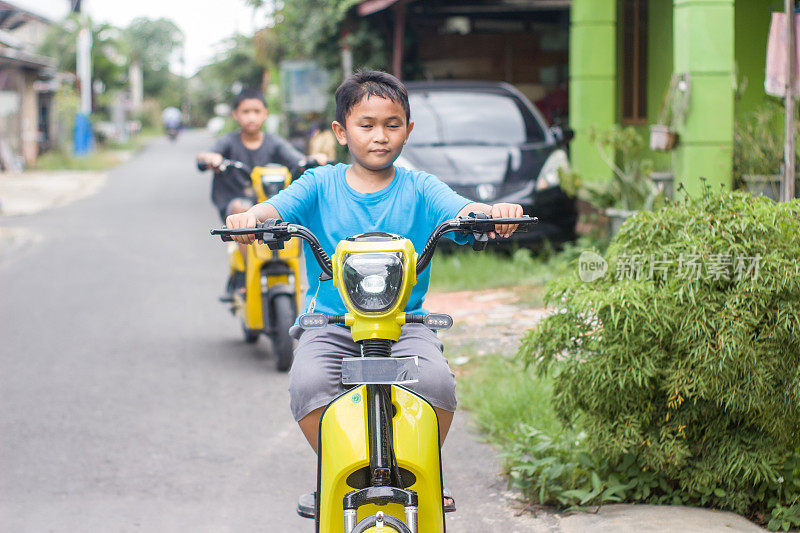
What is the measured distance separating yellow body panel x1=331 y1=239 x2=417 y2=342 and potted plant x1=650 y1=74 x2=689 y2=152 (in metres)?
5.85

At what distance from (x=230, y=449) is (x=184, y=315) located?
3888 mm

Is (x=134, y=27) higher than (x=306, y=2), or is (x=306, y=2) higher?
(x=134, y=27)

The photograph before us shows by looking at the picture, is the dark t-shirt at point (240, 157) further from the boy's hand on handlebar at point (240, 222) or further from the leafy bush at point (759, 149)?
the boy's hand on handlebar at point (240, 222)

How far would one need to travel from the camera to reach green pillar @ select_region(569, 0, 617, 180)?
11086mm

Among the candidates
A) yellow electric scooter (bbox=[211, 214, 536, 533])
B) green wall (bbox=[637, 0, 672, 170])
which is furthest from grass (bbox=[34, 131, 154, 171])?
yellow electric scooter (bbox=[211, 214, 536, 533])

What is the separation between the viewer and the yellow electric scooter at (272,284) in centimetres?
688

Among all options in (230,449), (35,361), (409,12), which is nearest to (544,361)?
(230,449)

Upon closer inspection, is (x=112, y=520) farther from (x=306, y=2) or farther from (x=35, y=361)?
(x=306, y=2)

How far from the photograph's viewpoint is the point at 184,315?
9094mm

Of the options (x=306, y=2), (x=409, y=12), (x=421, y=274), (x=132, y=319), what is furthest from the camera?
(x=306, y=2)

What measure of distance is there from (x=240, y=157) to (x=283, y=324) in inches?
54.2

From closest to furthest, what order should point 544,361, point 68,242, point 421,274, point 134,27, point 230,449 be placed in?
point 421,274 < point 544,361 < point 230,449 < point 68,242 < point 134,27

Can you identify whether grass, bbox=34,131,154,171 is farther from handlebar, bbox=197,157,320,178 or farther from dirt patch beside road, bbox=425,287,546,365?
handlebar, bbox=197,157,320,178

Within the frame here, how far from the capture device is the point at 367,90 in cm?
331
